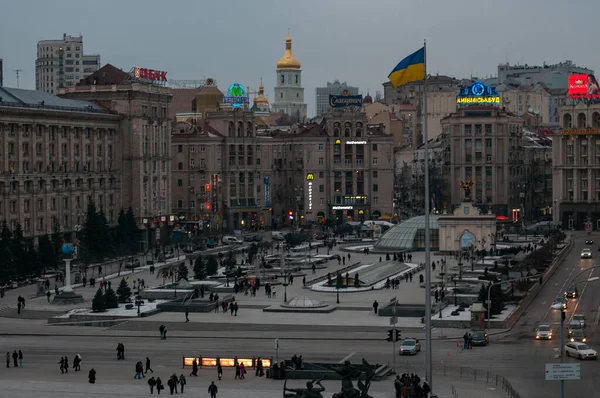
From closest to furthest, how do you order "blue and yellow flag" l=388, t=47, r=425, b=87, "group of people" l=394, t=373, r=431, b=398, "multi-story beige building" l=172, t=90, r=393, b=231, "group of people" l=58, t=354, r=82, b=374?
"blue and yellow flag" l=388, t=47, r=425, b=87
"group of people" l=394, t=373, r=431, b=398
"group of people" l=58, t=354, r=82, b=374
"multi-story beige building" l=172, t=90, r=393, b=231

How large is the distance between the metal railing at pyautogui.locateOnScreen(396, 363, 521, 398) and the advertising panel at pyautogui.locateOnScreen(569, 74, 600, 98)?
358ft

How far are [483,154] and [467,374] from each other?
396 ft

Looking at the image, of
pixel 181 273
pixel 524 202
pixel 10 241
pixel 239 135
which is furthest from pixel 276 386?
pixel 524 202

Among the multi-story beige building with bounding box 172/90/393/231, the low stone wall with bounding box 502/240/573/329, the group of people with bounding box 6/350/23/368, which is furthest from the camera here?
the multi-story beige building with bounding box 172/90/393/231

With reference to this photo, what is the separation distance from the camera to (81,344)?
7456cm

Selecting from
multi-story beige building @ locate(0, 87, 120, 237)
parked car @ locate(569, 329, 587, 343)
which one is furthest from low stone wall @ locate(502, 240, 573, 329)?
multi-story beige building @ locate(0, 87, 120, 237)

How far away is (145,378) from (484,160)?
405ft

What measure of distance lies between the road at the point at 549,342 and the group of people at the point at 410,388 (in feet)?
17.0

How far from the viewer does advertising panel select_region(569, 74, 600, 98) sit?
168750 mm

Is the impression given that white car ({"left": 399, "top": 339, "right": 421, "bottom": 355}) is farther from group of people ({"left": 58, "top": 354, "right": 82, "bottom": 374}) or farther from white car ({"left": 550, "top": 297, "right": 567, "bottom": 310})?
white car ({"left": 550, "top": 297, "right": 567, "bottom": 310})

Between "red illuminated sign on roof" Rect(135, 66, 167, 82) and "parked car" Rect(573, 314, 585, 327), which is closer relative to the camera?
"parked car" Rect(573, 314, 585, 327)

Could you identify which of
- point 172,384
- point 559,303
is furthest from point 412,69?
point 559,303

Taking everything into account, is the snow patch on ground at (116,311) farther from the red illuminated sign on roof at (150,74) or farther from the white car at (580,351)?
the red illuminated sign on roof at (150,74)

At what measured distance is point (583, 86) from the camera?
16912 centimetres
